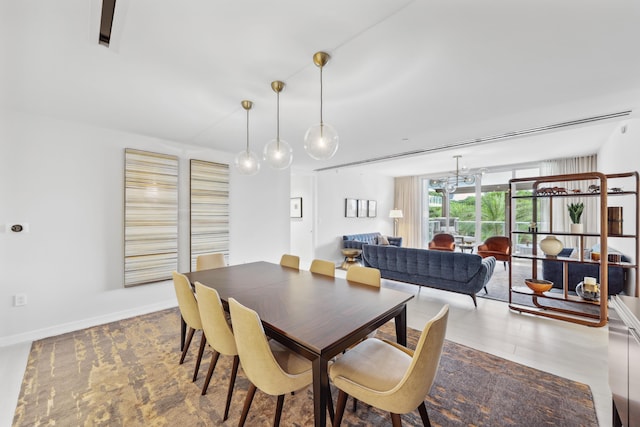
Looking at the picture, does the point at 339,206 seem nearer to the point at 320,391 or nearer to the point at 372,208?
the point at 372,208

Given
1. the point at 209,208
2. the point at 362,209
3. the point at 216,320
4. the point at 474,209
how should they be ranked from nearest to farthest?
the point at 216,320 < the point at 209,208 < the point at 474,209 < the point at 362,209

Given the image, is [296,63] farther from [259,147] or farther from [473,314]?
[473,314]

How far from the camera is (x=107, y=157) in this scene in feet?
10.5

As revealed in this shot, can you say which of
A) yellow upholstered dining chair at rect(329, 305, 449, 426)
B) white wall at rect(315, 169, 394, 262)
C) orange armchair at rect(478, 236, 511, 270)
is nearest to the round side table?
white wall at rect(315, 169, 394, 262)

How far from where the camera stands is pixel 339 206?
6.81 m

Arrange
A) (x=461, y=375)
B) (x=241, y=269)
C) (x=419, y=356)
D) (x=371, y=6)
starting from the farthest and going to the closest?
(x=241, y=269), (x=461, y=375), (x=371, y=6), (x=419, y=356)

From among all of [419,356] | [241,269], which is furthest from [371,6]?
[241,269]

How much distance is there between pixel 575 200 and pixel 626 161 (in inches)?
98.6

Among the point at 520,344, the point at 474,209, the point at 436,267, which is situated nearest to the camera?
the point at 520,344

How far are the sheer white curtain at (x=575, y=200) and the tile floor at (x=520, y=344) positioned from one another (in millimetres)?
3379

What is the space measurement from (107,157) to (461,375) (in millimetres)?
4444

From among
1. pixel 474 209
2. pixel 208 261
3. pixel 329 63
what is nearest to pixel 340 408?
pixel 329 63

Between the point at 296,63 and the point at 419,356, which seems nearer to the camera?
the point at 419,356

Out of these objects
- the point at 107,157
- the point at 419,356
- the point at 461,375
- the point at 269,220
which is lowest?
the point at 461,375
